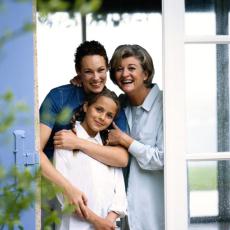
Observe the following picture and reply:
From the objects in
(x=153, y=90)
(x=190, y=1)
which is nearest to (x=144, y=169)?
(x=153, y=90)

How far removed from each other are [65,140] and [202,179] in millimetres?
781

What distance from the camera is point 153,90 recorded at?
12.1 ft

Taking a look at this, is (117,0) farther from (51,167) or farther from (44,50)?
(51,167)

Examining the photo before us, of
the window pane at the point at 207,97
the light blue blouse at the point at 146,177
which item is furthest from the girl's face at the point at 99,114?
the window pane at the point at 207,97

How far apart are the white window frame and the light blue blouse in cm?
12

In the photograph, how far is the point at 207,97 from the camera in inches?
141

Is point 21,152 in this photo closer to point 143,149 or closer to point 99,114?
point 99,114

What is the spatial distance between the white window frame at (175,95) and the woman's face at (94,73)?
349 millimetres

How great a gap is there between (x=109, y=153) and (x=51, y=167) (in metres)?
0.34

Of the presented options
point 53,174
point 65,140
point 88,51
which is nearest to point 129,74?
point 88,51

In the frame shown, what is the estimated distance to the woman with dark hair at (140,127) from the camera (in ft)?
11.9

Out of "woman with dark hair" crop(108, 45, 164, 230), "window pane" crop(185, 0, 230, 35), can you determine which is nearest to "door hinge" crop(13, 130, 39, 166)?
"woman with dark hair" crop(108, 45, 164, 230)

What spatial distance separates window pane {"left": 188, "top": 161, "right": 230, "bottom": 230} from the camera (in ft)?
11.6

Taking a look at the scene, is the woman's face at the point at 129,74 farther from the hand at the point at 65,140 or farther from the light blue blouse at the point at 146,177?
the hand at the point at 65,140
